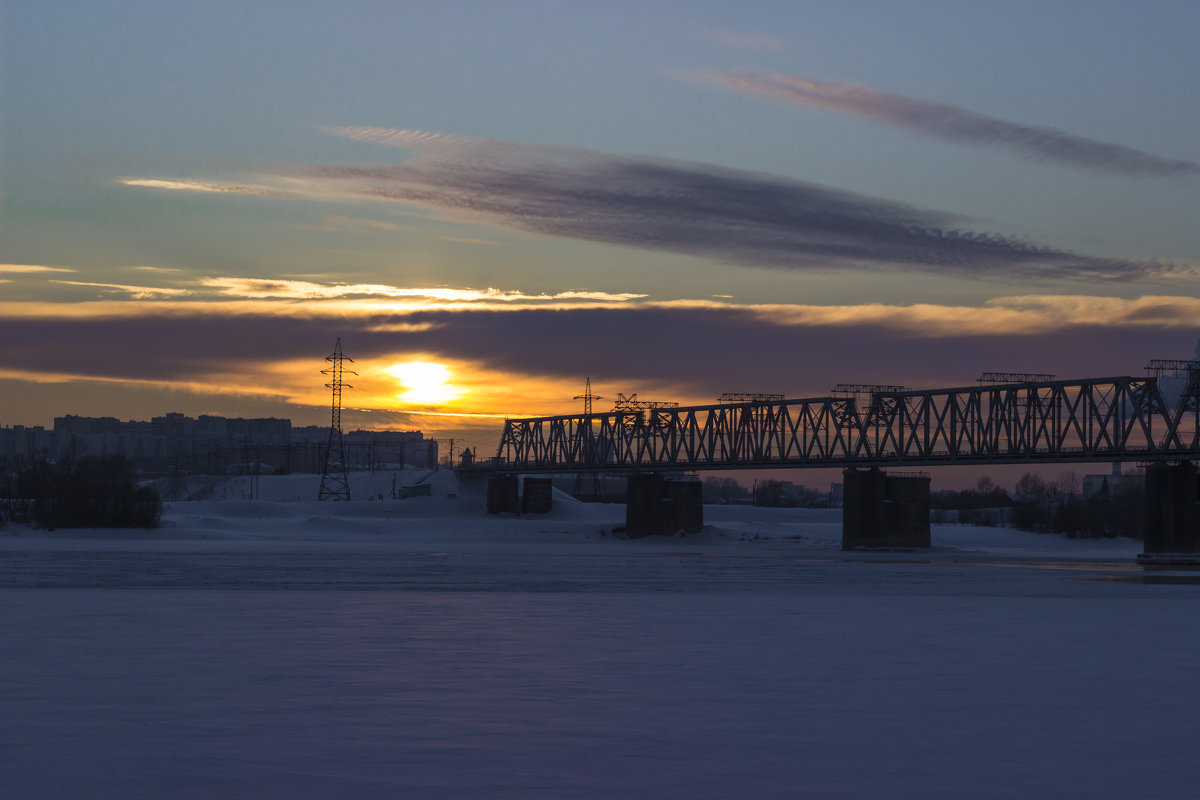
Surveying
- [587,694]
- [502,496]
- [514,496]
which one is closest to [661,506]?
[514,496]

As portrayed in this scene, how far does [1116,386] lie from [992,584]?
203ft

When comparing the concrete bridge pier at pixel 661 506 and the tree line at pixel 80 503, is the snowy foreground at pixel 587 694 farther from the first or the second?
the concrete bridge pier at pixel 661 506

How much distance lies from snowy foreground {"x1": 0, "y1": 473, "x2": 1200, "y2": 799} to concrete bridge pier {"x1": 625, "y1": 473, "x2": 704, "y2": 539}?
96449 mm

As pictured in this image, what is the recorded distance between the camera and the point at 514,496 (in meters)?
162

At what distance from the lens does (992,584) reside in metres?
47.9

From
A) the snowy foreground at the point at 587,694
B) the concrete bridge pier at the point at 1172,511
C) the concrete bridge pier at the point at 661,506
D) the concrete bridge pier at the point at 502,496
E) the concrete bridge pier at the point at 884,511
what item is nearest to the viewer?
the snowy foreground at the point at 587,694

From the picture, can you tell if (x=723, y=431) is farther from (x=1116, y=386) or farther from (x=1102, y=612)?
(x=1102, y=612)

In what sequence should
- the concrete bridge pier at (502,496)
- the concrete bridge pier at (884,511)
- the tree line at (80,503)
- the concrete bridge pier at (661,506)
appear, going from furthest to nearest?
the concrete bridge pier at (502,496), the concrete bridge pier at (661,506), the concrete bridge pier at (884,511), the tree line at (80,503)

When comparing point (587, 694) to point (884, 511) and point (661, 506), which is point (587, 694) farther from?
point (661, 506)

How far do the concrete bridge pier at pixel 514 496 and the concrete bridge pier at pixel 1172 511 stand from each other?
7969cm

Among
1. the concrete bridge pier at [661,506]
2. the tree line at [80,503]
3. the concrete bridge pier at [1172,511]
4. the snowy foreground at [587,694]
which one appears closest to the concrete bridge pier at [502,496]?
the concrete bridge pier at [661,506]

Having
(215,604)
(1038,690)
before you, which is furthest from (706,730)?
(215,604)

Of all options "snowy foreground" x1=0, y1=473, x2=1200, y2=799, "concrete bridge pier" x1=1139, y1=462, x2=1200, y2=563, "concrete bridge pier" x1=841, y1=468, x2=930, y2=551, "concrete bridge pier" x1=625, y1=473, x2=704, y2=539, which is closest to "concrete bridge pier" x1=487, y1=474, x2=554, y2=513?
"concrete bridge pier" x1=625, y1=473, x2=704, y2=539

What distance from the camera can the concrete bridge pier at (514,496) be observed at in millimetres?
159875
